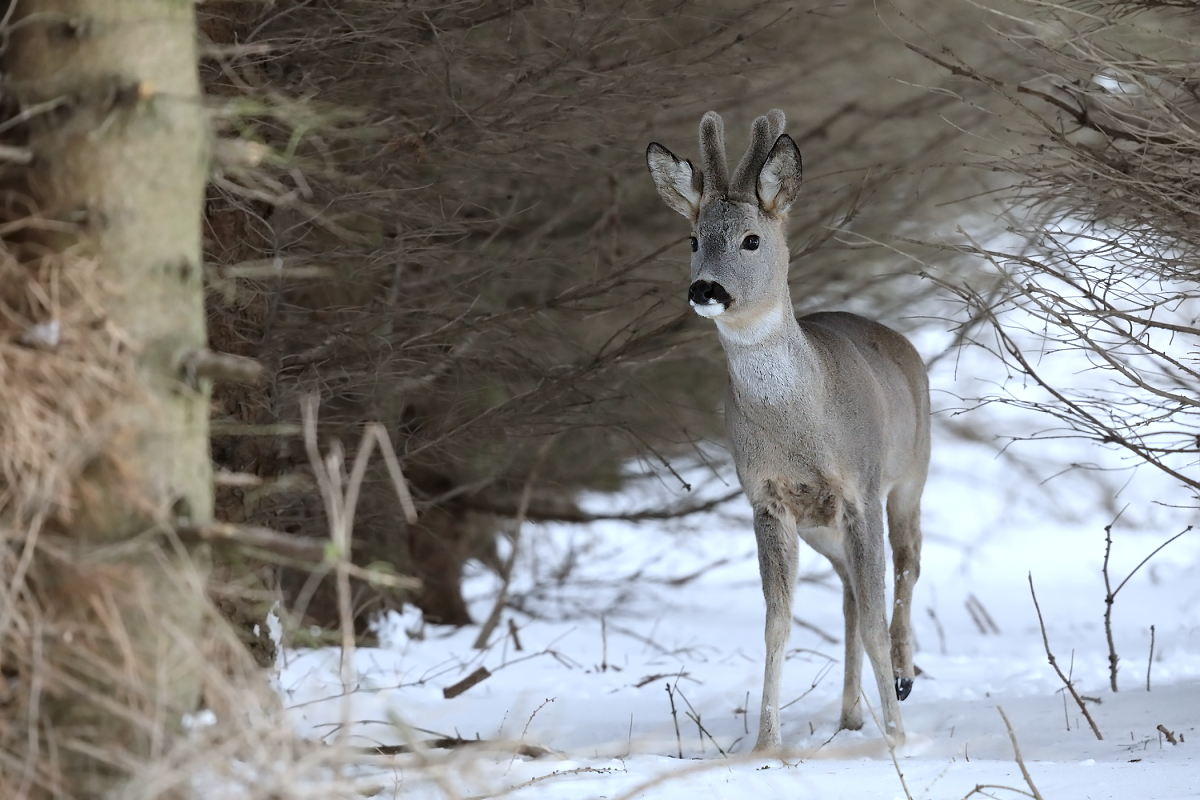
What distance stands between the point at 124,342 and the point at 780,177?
344 centimetres

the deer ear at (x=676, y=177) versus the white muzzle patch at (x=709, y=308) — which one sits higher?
the deer ear at (x=676, y=177)

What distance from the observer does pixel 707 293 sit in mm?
5336

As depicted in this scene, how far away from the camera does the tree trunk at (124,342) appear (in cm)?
289

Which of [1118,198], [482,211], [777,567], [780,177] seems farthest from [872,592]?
[482,211]

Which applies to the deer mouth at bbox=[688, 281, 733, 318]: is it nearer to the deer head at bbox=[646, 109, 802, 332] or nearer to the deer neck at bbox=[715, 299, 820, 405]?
the deer head at bbox=[646, 109, 802, 332]

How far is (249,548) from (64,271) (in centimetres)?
75

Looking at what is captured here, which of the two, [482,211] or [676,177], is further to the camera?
[482,211]

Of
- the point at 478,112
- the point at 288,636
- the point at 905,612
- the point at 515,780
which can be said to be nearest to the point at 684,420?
the point at 905,612

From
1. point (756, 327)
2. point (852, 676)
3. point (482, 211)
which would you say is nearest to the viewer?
point (756, 327)

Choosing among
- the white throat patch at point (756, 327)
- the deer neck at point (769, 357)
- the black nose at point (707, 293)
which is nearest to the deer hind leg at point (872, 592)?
the deer neck at point (769, 357)

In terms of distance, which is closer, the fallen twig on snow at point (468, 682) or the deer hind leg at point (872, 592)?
the deer hind leg at point (872, 592)

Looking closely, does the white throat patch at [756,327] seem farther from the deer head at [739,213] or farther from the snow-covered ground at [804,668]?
the snow-covered ground at [804,668]

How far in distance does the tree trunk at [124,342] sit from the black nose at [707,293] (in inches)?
98.1

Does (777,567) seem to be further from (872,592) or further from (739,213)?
(739,213)
